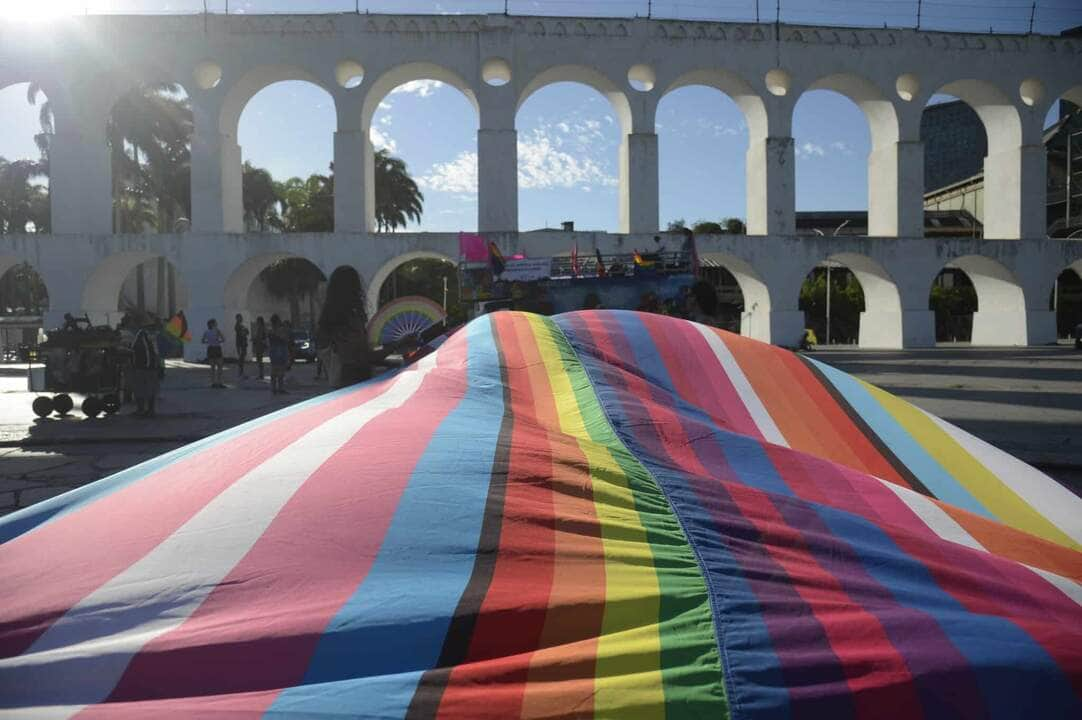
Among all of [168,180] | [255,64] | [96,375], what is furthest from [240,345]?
[168,180]

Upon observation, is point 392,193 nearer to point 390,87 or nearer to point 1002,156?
point 390,87

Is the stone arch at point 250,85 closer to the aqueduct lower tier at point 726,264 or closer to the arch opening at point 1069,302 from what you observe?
the aqueduct lower tier at point 726,264

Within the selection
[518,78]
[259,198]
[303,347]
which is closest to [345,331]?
[518,78]

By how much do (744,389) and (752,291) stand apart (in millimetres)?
22310

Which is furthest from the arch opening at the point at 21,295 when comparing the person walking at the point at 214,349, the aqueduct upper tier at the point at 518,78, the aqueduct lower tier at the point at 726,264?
the person walking at the point at 214,349

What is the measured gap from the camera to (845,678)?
1.03 meters

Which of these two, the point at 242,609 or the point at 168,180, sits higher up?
the point at 168,180

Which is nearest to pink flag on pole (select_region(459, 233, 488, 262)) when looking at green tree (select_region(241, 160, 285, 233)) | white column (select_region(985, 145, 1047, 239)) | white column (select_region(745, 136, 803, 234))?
white column (select_region(745, 136, 803, 234))

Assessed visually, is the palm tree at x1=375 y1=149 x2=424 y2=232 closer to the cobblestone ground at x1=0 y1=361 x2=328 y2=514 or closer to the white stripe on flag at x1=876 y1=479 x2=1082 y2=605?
the cobblestone ground at x1=0 y1=361 x2=328 y2=514

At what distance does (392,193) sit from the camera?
146 ft

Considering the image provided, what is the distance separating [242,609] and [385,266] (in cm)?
2080

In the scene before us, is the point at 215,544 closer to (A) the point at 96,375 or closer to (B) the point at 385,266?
(A) the point at 96,375

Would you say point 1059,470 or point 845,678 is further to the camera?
point 1059,470

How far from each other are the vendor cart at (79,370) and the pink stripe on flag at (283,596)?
9.02 m
